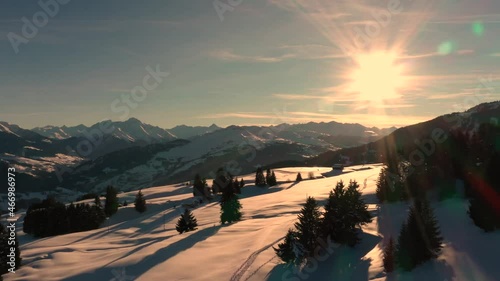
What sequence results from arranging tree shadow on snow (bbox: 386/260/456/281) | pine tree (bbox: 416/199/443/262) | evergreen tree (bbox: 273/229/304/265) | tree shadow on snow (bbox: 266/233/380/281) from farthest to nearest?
1. evergreen tree (bbox: 273/229/304/265)
2. tree shadow on snow (bbox: 266/233/380/281)
3. pine tree (bbox: 416/199/443/262)
4. tree shadow on snow (bbox: 386/260/456/281)

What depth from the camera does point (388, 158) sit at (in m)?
57.0

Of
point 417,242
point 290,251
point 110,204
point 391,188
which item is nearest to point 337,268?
point 290,251

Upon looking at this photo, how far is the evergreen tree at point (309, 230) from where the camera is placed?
31.1 metres

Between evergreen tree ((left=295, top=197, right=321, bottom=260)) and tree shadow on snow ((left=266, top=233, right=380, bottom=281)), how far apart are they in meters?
1.36

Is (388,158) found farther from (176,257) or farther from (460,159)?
(176,257)

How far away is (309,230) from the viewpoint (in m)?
31.4

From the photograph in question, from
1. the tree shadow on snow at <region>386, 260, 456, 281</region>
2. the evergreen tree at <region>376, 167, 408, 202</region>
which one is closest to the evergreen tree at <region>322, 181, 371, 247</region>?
the tree shadow on snow at <region>386, 260, 456, 281</region>

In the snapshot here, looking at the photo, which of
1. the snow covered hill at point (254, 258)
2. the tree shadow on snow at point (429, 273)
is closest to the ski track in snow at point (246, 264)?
the snow covered hill at point (254, 258)

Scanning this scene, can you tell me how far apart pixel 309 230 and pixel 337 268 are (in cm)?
390

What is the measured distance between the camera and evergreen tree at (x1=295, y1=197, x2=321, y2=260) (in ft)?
102

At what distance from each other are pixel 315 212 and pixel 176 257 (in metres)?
14.5

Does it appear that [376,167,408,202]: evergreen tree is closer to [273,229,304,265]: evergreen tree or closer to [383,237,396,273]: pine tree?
[383,237,396,273]: pine tree

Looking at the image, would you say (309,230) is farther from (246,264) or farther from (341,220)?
(246,264)

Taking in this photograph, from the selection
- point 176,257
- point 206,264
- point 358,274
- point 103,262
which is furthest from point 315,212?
point 103,262
